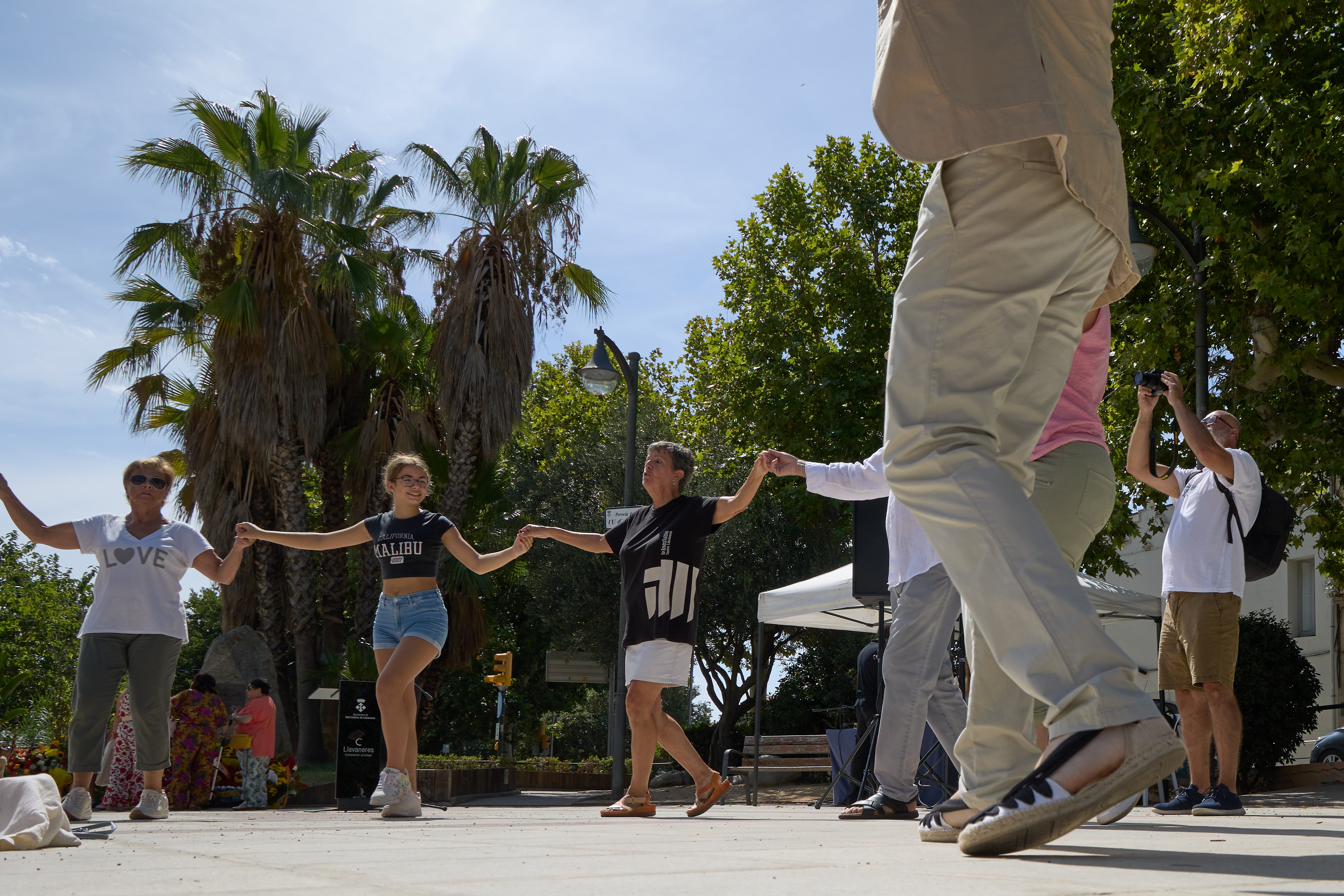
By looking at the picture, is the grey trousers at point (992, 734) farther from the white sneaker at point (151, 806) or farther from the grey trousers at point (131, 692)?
the white sneaker at point (151, 806)

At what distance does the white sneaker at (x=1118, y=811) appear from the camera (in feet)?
6.70

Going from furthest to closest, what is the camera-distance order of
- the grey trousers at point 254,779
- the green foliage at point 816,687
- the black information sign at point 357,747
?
the green foliage at point 816,687 < the grey trousers at point 254,779 < the black information sign at point 357,747

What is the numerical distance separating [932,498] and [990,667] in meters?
0.63

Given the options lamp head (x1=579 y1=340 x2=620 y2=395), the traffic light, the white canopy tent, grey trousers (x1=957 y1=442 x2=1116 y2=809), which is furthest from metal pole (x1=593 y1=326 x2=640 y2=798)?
grey trousers (x1=957 y1=442 x2=1116 y2=809)

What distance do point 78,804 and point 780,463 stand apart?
12.0 ft

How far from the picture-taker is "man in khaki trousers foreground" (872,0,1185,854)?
2127 mm

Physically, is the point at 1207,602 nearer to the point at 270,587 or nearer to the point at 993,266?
the point at 993,266

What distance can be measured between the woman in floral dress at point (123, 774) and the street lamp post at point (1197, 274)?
10438 mm

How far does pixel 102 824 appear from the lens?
4.71m

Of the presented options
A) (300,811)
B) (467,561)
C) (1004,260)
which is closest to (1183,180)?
(467,561)

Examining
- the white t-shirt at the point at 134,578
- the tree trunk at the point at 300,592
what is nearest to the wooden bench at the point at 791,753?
the white t-shirt at the point at 134,578

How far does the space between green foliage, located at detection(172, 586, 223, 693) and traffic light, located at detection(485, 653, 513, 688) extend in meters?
31.0

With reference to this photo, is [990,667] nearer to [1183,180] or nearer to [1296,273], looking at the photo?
[1296,273]

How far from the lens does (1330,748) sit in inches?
724
